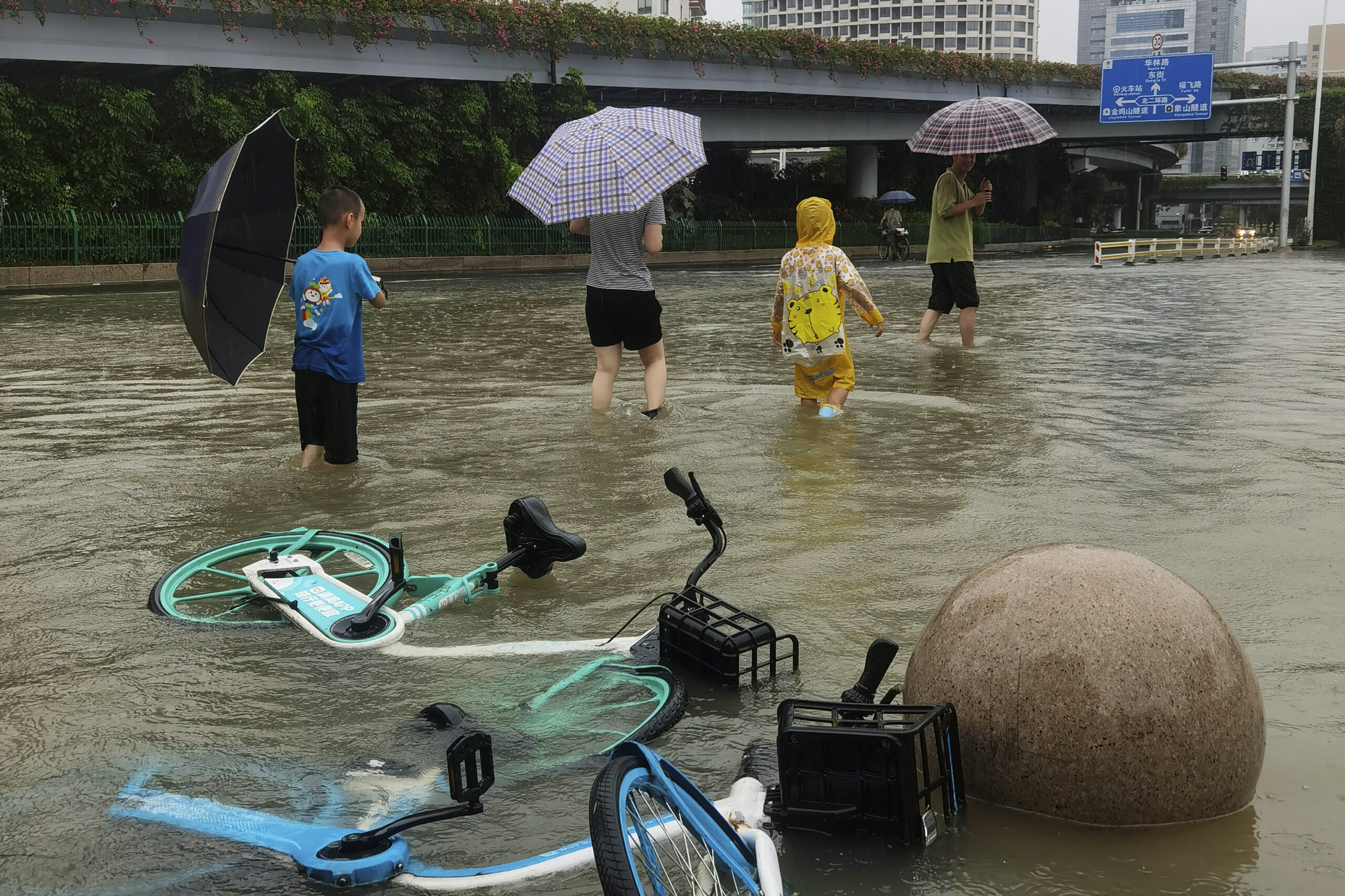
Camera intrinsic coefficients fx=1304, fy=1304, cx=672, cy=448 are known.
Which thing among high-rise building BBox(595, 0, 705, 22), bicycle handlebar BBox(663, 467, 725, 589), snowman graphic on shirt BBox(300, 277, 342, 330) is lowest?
bicycle handlebar BBox(663, 467, 725, 589)

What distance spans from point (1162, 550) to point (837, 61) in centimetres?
3849

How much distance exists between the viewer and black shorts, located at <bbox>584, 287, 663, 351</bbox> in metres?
8.70

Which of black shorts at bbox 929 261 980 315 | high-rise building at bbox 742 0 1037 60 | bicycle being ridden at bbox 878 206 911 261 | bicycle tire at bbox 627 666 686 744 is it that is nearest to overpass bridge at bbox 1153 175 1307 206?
bicycle being ridden at bbox 878 206 911 261

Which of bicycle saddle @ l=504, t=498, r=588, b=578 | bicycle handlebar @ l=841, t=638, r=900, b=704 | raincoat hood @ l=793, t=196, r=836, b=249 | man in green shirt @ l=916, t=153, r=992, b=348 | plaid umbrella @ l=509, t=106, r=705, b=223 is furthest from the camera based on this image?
man in green shirt @ l=916, t=153, r=992, b=348

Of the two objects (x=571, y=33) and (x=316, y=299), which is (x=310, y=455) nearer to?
(x=316, y=299)

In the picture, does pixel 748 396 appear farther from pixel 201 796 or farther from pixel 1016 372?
pixel 201 796

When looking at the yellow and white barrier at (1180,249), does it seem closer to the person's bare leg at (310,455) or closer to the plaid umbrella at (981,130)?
the plaid umbrella at (981,130)

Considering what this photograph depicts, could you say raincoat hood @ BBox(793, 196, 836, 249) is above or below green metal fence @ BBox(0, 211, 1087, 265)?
above

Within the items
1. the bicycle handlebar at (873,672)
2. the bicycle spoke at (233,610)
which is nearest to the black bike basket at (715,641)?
the bicycle handlebar at (873,672)

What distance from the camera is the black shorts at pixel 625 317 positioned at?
8.70m

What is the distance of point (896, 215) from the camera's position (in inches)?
1698

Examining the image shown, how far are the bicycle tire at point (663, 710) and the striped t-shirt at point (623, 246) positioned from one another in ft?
16.1

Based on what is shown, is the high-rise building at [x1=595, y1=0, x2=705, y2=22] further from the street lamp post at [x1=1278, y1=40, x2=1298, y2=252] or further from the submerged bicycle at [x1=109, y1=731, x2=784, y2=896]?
the submerged bicycle at [x1=109, y1=731, x2=784, y2=896]

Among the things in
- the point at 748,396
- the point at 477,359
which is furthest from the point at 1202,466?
the point at 477,359
